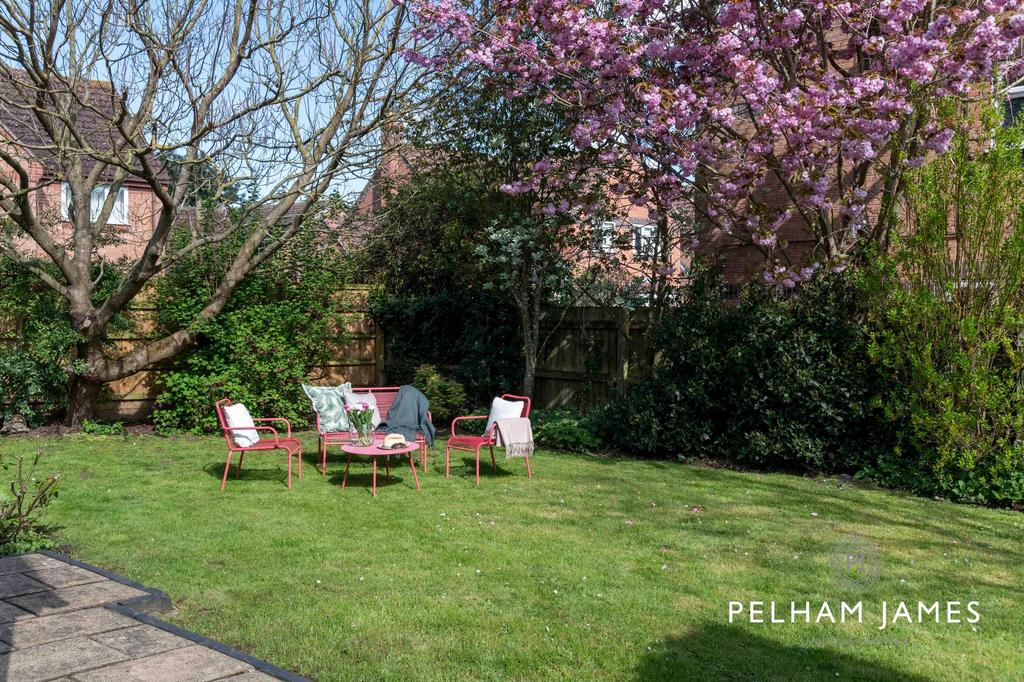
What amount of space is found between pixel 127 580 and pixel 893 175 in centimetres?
755

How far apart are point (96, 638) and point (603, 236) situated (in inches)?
333

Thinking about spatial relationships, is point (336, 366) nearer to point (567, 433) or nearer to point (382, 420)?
point (382, 420)

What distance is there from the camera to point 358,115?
9844 millimetres

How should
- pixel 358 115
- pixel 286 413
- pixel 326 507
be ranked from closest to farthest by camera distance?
pixel 326 507, pixel 358 115, pixel 286 413

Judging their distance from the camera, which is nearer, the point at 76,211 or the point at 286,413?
the point at 76,211

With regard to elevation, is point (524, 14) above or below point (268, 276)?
above

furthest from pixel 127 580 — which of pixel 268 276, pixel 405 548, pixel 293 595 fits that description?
pixel 268 276

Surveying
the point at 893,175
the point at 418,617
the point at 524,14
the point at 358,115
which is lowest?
the point at 418,617

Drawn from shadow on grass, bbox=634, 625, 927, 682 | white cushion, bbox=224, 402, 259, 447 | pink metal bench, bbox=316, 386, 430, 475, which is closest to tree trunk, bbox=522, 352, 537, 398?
pink metal bench, bbox=316, 386, 430, 475

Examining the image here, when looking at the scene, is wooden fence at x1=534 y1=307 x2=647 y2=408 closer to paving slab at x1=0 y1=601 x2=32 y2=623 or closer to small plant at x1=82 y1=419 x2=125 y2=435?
small plant at x1=82 y1=419 x2=125 y2=435

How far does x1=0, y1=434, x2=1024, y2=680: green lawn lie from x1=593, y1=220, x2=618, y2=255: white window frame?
369 centimetres

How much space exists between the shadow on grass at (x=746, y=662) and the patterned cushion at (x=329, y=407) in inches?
224

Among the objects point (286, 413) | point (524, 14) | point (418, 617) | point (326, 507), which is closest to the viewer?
point (418, 617)

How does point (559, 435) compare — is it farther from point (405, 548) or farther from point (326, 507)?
point (405, 548)
